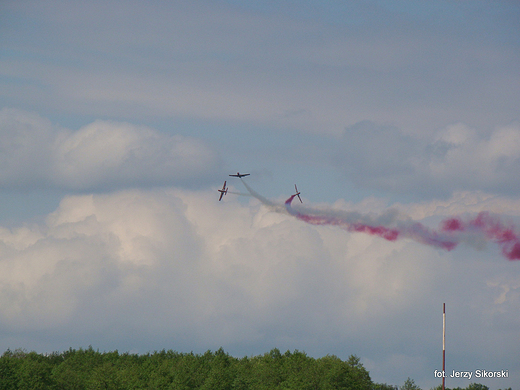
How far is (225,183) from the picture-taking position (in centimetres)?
15588

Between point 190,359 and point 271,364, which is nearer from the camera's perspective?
point 271,364

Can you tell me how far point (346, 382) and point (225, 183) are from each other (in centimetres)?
5284

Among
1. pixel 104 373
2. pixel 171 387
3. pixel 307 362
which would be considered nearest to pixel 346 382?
pixel 307 362

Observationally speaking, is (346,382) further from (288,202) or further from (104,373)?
(104,373)

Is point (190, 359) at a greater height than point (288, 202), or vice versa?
point (288, 202)

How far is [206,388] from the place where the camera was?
166 meters

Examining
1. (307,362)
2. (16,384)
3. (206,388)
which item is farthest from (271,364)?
(16,384)

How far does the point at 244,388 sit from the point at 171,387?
1753 cm

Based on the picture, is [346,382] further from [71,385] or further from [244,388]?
[71,385]

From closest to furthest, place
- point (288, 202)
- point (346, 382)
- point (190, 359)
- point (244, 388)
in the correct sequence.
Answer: point (288, 202) → point (346, 382) → point (244, 388) → point (190, 359)

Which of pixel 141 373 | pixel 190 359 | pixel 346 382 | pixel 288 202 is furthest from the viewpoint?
pixel 190 359

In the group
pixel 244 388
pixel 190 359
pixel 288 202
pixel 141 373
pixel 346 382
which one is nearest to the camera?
pixel 288 202

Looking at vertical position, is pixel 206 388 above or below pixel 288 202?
below

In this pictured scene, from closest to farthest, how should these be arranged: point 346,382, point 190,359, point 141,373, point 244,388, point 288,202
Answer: point 288,202
point 346,382
point 244,388
point 141,373
point 190,359
